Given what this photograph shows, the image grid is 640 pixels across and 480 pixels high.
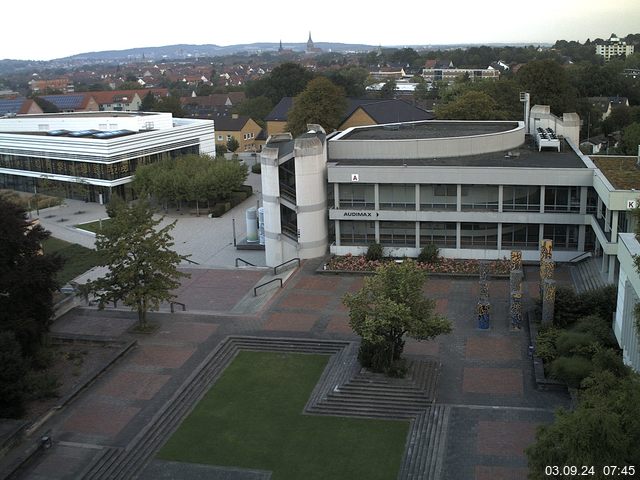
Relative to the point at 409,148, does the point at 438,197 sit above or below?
below

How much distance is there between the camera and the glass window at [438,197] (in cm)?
3875

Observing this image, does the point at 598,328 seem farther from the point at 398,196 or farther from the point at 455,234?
the point at 398,196

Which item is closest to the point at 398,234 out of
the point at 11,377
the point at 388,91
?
the point at 11,377

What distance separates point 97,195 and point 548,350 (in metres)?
46.9

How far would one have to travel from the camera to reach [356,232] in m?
40.6

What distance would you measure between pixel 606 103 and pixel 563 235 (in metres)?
75.0

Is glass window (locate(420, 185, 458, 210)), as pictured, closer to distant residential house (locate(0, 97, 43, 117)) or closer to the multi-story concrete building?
the multi-story concrete building

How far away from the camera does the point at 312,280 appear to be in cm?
3703

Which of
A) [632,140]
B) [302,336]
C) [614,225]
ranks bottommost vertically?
[302,336]

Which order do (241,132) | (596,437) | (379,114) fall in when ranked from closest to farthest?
(596,437) → (379,114) → (241,132)

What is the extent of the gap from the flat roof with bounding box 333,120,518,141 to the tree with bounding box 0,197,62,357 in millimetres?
20702

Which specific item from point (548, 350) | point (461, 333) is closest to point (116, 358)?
point (461, 333)

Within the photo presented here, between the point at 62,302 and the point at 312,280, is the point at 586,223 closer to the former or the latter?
the point at 312,280

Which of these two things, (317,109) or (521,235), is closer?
(521,235)
